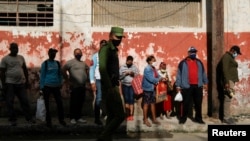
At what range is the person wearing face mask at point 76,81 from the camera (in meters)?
10.4

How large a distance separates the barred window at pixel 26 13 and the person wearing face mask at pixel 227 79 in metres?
4.48

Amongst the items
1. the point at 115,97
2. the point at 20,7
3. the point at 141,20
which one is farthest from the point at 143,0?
the point at 115,97

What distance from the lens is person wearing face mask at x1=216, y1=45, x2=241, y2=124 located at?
1059 centimetres

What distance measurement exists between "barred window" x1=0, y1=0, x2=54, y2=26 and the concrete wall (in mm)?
197

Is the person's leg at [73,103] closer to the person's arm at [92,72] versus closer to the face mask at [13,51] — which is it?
the person's arm at [92,72]

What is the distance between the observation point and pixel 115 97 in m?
6.79

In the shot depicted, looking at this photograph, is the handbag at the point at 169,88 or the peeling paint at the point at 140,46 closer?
the peeling paint at the point at 140,46

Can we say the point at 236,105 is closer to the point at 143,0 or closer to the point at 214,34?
the point at 214,34

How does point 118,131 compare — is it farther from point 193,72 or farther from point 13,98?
point 13,98

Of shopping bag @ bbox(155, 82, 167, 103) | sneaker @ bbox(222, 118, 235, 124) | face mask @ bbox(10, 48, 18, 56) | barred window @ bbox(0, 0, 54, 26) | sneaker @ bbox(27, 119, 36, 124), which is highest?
barred window @ bbox(0, 0, 54, 26)

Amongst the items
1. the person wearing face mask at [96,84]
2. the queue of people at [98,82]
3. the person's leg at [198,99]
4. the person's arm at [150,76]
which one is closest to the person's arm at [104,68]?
the queue of people at [98,82]

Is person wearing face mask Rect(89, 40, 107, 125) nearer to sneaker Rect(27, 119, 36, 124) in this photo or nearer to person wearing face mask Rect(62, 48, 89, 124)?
person wearing face mask Rect(62, 48, 89, 124)

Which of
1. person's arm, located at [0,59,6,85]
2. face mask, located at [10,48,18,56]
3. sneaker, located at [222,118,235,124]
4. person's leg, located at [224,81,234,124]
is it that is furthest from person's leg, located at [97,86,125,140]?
sneaker, located at [222,118,235,124]

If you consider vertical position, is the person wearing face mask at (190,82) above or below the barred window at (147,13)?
below
